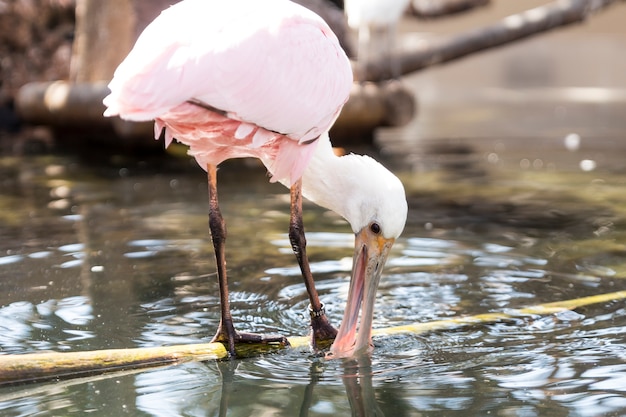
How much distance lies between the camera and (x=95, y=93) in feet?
27.6

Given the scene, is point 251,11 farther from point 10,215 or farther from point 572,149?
point 572,149

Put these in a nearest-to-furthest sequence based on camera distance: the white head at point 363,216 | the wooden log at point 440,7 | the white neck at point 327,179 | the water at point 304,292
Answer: the water at point 304,292 < the white head at point 363,216 < the white neck at point 327,179 < the wooden log at point 440,7

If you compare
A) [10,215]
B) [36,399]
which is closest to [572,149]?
[10,215]

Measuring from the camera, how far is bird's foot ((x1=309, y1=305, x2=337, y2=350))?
329cm

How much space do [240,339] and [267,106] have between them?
2.31ft

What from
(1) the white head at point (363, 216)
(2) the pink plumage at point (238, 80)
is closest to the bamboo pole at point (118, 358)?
(1) the white head at point (363, 216)

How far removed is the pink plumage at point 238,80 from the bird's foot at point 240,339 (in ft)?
1.59

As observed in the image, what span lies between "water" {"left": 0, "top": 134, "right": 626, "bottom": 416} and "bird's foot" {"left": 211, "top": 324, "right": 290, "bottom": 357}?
0.05 meters

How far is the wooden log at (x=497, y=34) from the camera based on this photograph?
9469 millimetres

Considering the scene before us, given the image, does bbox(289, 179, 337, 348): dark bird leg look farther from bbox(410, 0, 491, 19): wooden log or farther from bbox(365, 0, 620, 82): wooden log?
bbox(410, 0, 491, 19): wooden log

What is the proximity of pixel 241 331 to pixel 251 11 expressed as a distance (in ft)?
3.29

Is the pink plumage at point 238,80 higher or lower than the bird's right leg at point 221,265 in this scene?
higher

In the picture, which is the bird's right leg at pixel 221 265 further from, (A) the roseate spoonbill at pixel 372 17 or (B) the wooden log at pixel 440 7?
(B) the wooden log at pixel 440 7

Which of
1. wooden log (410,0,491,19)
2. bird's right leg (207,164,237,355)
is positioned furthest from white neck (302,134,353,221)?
wooden log (410,0,491,19)
